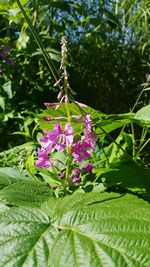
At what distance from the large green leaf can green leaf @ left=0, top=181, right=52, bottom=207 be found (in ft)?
0.25

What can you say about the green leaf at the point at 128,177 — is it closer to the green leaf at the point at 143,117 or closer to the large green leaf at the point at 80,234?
the green leaf at the point at 143,117

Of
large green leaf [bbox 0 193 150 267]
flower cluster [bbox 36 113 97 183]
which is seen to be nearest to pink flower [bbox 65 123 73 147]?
flower cluster [bbox 36 113 97 183]

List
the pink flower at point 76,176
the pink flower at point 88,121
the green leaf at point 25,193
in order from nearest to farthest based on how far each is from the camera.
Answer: the green leaf at point 25,193, the pink flower at point 88,121, the pink flower at point 76,176

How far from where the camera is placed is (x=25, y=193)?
40.5 inches

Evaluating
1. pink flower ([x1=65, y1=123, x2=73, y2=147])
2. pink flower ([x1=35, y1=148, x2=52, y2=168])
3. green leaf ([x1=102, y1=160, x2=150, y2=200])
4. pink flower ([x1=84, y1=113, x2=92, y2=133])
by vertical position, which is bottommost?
green leaf ([x1=102, y1=160, x2=150, y2=200])

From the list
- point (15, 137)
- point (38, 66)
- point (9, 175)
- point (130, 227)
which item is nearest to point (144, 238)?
point (130, 227)

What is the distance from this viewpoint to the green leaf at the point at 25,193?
0.98 m

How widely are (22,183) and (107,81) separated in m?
3.62

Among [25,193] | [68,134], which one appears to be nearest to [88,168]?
[68,134]

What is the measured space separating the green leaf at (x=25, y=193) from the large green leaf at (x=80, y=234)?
0.25 ft

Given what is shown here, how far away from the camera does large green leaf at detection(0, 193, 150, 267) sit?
0.74 m

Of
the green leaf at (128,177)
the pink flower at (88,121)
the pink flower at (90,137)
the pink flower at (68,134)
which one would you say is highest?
the pink flower at (88,121)

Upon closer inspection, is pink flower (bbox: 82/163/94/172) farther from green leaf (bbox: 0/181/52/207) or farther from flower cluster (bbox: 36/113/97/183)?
green leaf (bbox: 0/181/52/207)

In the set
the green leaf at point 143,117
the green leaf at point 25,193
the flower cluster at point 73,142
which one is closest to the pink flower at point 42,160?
the flower cluster at point 73,142
